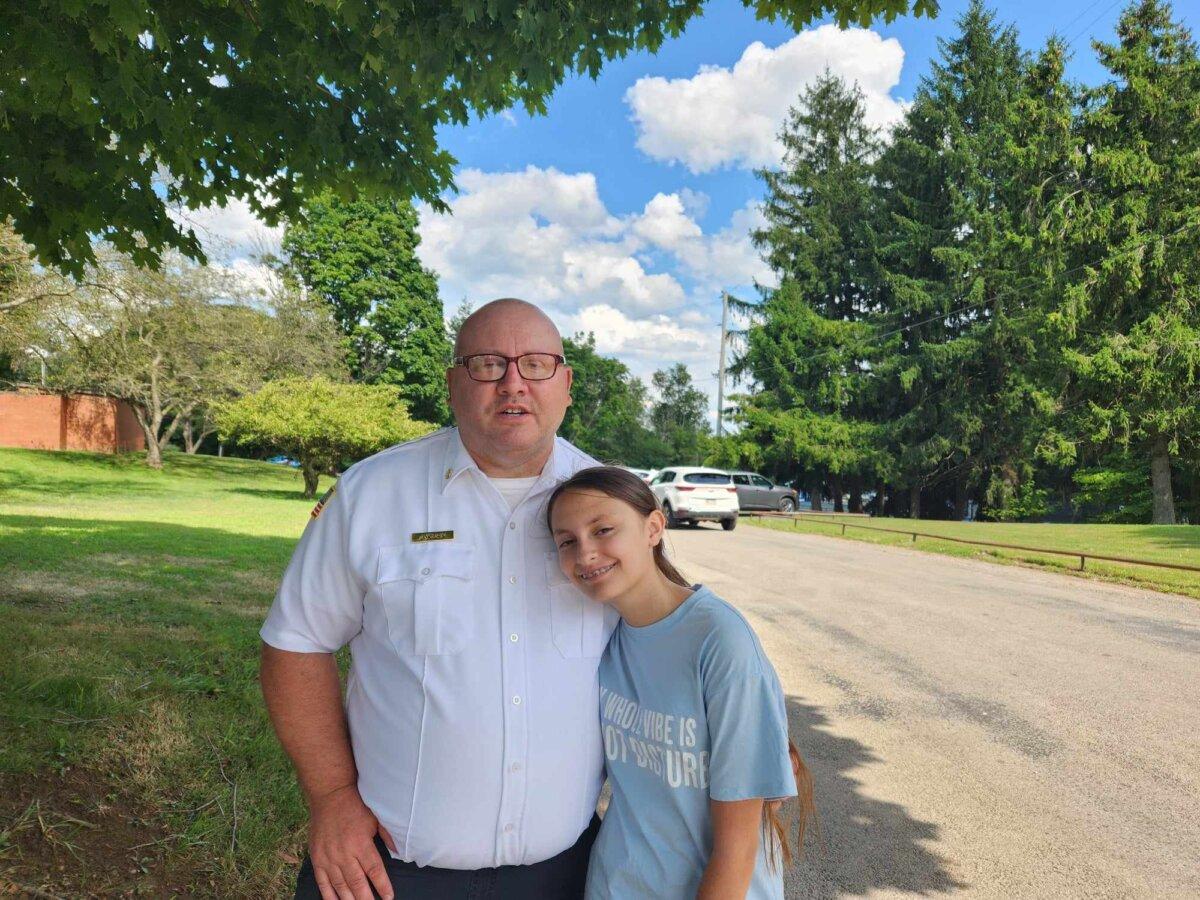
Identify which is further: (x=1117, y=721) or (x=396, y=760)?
(x=1117, y=721)

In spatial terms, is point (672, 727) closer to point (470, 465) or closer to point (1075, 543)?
point (470, 465)

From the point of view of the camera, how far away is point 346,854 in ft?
5.96

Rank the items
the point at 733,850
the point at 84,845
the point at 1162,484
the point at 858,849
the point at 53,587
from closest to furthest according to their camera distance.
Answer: the point at 733,850
the point at 84,845
the point at 858,849
the point at 53,587
the point at 1162,484

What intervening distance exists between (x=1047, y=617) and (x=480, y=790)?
953cm

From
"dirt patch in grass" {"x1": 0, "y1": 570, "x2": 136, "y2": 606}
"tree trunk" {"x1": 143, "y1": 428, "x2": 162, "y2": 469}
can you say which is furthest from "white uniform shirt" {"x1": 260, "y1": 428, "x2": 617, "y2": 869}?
"tree trunk" {"x1": 143, "y1": 428, "x2": 162, "y2": 469}

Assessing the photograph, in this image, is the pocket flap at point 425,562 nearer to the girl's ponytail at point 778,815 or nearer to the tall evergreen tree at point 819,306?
the girl's ponytail at point 778,815

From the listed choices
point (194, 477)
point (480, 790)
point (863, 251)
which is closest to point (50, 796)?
point (480, 790)

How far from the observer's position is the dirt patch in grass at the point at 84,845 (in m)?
2.81

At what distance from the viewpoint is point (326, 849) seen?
5.99 feet

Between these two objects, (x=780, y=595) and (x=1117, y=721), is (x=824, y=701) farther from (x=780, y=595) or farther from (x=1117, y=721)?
(x=780, y=595)

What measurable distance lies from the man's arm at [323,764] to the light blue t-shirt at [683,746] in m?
0.55

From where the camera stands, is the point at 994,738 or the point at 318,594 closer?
the point at 318,594

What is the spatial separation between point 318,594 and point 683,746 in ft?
2.93

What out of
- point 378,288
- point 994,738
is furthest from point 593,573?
point 378,288
